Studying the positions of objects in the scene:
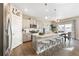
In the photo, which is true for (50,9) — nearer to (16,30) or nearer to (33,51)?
(16,30)

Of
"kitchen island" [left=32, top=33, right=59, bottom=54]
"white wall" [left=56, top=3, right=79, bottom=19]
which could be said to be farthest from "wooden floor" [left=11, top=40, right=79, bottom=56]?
"white wall" [left=56, top=3, right=79, bottom=19]

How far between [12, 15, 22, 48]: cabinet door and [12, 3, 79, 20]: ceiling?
20cm

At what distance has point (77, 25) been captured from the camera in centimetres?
193

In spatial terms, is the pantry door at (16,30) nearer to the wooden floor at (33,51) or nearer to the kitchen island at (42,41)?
the wooden floor at (33,51)

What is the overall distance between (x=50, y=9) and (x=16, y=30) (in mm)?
758

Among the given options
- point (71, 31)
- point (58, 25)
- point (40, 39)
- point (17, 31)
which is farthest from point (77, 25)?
point (17, 31)

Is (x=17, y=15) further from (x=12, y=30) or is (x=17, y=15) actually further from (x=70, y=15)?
(x=70, y=15)

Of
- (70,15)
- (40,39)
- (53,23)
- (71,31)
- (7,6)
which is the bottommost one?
(40,39)

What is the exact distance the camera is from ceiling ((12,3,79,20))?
1.88m

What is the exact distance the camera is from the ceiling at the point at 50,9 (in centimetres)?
188

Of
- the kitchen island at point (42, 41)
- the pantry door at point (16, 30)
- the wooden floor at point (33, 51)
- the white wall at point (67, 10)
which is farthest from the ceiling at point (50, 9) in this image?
the wooden floor at point (33, 51)

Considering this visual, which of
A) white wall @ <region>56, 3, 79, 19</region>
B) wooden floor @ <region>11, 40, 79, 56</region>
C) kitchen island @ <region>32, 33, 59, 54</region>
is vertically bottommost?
wooden floor @ <region>11, 40, 79, 56</region>

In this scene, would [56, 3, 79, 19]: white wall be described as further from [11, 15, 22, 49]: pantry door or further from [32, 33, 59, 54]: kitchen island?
[11, 15, 22, 49]: pantry door

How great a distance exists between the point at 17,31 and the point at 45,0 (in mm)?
792
